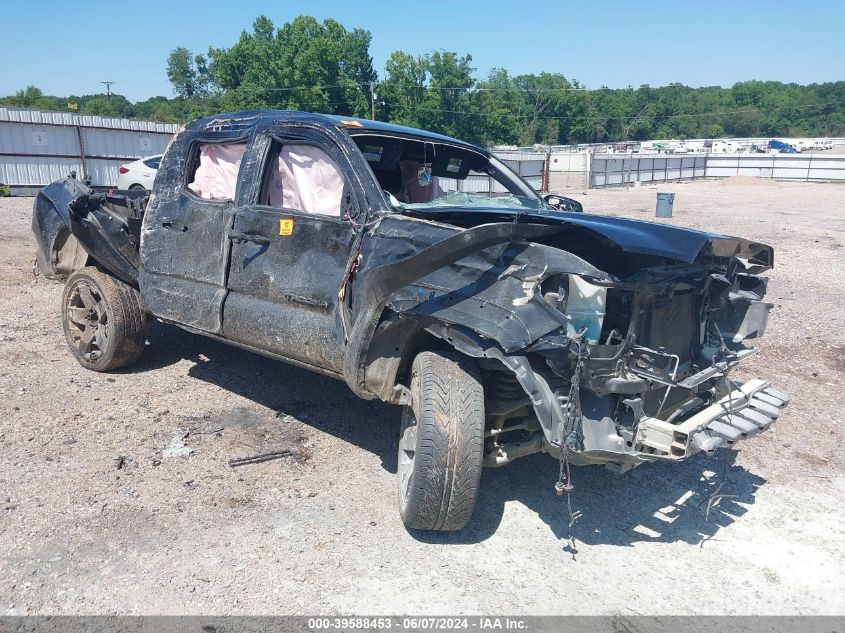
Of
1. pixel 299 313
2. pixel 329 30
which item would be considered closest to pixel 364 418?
pixel 299 313

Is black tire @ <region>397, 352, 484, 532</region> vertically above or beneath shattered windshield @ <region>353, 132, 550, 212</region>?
beneath

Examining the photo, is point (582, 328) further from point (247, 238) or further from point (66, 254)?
point (66, 254)

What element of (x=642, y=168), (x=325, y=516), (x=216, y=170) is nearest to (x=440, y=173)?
(x=216, y=170)

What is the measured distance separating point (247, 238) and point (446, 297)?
1.76 m

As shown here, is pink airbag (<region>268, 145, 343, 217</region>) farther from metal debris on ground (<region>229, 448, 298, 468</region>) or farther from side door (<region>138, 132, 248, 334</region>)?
metal debris on ground (<region>229, 448, 298, 468</region>)

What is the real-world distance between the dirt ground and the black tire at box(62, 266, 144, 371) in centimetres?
19

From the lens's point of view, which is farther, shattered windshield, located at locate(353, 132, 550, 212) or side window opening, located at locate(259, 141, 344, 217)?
shattered windshield, located at locate(353, 132, 550, 212)

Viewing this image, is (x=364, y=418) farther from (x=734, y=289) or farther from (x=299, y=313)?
(x=734, y=289)

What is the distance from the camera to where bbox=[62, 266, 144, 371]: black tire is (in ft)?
18.1

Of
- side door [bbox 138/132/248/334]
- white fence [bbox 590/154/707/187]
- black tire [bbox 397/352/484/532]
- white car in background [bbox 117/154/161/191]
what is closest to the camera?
black tire [bbox 397/352/484/532]

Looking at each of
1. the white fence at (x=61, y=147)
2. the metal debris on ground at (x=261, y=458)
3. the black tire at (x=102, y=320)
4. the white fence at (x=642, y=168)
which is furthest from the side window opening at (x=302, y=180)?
the white fence at (x=642, y=168)

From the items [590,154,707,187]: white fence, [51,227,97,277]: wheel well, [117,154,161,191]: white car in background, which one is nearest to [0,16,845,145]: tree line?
[590,154,707,187]: white fence

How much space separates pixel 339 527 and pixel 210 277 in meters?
2.01

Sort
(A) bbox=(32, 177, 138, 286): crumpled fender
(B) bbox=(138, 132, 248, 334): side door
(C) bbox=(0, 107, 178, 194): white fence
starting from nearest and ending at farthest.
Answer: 1. (B) bbox=(138, 132, 248, 334): side door
2. (A) bbox=(32, 177, 138, 286): crumpled fender
3. (C) bbox=(0, 107, 178, 194): white fence
